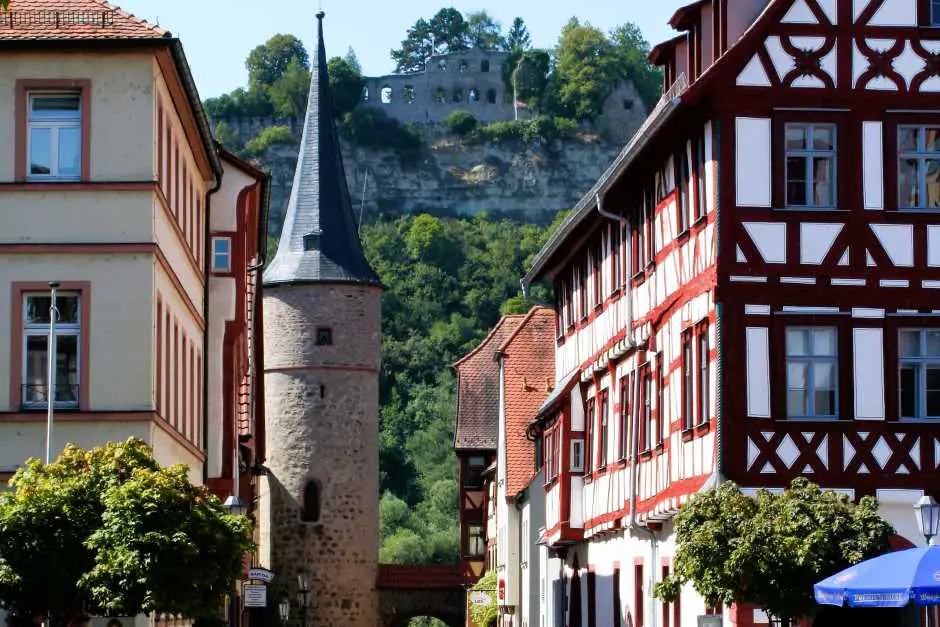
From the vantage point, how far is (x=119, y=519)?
20.7 meters

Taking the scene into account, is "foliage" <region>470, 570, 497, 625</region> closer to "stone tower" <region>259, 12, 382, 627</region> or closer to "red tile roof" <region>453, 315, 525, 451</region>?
"red tile roof" <region>453, 315, 525, 451</region>

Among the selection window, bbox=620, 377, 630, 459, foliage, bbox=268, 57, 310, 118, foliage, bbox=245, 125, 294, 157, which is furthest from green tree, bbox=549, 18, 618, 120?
window, bbox=620, 377, 630, 459

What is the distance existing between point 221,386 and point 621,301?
7.19 meters

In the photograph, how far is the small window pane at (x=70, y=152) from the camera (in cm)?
2570

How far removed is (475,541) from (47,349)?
1470 inches

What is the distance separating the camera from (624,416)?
2984 cm

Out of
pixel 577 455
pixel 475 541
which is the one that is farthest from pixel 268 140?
pixel 577 455

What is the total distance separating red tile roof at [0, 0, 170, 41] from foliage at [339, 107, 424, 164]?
142 m

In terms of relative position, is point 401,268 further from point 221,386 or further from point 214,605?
point 214,605

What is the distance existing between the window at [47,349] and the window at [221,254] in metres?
8.21

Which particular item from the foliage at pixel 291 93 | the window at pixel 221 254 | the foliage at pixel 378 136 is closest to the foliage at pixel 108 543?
the window at pixel 221 254

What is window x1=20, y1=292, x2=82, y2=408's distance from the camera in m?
25.3

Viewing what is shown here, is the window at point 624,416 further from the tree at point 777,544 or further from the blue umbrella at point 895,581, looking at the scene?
the blue umbrella at point 895,581

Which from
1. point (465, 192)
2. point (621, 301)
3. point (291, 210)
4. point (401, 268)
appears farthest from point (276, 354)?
point (465, 192)
